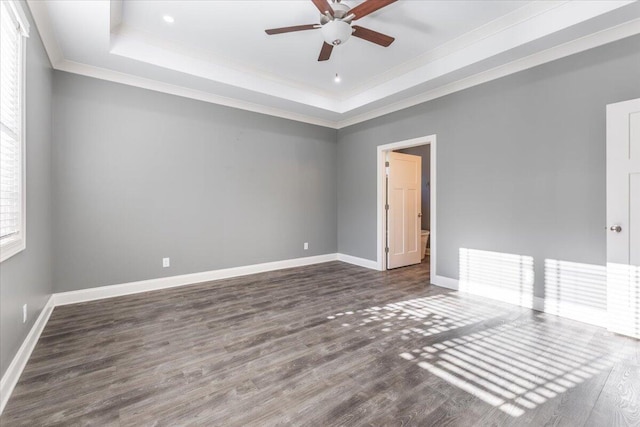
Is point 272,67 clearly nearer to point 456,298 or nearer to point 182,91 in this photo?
point 182,91

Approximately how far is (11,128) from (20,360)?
5.48ft

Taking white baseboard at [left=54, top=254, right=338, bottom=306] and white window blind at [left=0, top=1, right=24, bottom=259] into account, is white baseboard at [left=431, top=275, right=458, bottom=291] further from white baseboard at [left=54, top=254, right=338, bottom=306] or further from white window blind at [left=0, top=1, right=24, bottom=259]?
white window blind at [left=0, top=1, right=24, bottom=259]

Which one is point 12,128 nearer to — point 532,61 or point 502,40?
point 502,40

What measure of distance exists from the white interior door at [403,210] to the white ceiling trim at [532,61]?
3.59 ft

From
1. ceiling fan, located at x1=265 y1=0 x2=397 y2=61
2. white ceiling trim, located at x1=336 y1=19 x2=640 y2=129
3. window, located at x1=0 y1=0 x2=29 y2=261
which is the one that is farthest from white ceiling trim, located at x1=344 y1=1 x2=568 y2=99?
window, located at x1=0 y1=0 x2=29 y2=261

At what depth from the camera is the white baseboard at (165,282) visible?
11.4 ft

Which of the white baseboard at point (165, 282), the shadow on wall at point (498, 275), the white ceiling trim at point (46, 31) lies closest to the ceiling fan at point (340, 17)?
the white ceiling trim at point (46, 31)

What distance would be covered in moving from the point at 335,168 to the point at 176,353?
177 inches

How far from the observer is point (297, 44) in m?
3.54

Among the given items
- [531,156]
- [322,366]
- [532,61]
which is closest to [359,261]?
[531,156]

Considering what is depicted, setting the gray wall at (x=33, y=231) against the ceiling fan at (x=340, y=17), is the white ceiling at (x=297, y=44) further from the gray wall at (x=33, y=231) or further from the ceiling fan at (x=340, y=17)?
the gray wall at (x=33, y=231)

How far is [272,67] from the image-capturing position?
4.16 m

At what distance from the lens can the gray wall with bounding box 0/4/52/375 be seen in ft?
6.27

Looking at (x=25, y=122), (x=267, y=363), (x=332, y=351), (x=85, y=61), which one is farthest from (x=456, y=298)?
(x=85, y=61)
